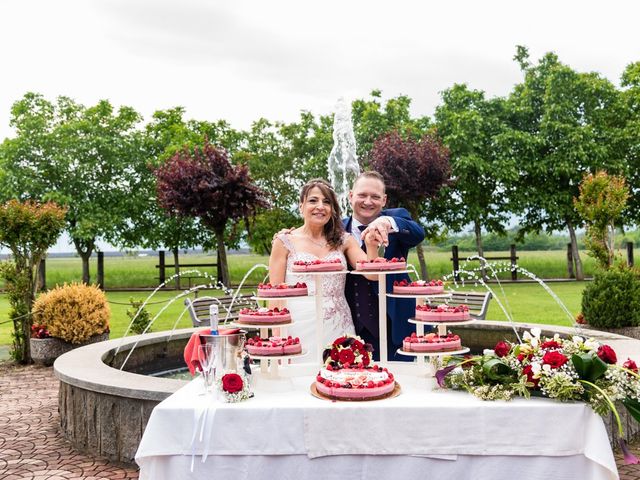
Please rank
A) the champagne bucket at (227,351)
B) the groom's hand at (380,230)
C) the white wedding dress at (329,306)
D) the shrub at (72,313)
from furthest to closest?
the shrub at (72,313) < the white wedding dress at (329,306) < the groom's hand at (380,230) < the champagne bucket at (227,351)

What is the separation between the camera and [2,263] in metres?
→ 10.9

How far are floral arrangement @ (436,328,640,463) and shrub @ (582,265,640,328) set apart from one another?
21.4 ft

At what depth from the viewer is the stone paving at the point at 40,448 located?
4.87 m

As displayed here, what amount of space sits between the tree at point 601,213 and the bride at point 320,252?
7.97m

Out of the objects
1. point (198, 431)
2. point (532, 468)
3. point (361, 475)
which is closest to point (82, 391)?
point (198, 431)

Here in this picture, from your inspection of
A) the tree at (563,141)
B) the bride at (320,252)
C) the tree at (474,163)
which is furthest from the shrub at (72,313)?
the tree at (563,141)

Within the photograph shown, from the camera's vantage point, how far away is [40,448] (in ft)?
18.5

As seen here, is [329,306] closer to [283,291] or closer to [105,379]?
[283,291]

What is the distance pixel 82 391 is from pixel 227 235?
2412 centimetres

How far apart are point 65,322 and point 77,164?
21.8 metres

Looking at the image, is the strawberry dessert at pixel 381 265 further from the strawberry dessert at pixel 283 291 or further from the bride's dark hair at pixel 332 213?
the bride's dark hair at pixel 332 213

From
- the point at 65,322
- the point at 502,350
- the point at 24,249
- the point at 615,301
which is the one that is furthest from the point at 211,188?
the point at 502,350

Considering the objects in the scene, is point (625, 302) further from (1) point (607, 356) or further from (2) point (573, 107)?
(2) point (573, 107)

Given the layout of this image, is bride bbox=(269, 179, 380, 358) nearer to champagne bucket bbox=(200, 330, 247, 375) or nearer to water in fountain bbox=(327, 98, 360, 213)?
champagne bucket bbox=(200, 330, 247, 375)
